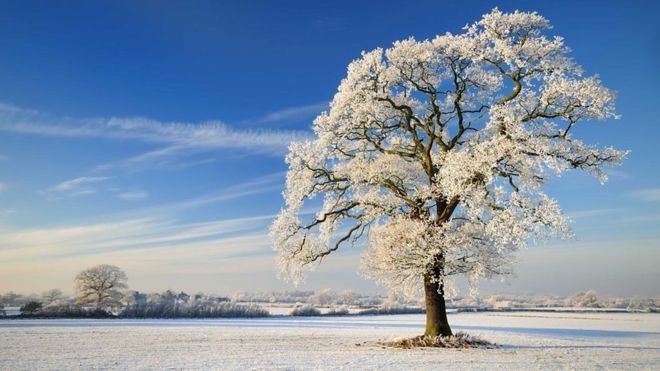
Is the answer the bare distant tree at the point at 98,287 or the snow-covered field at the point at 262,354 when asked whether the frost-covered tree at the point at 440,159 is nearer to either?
the snow-covered field at the point at 262,354

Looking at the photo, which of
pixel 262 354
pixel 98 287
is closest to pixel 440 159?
pixel 262 354

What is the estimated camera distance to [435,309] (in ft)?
83.9

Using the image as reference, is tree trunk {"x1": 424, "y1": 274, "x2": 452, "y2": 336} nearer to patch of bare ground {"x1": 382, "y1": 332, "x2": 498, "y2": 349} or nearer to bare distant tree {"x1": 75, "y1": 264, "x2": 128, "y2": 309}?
patch of bare ground {"x1": 382, "y1": 332, "x2": 498, "y2": 349}

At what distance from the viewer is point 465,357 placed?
19.7 m

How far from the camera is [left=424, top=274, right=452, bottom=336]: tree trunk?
2517 centimetres

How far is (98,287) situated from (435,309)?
192 ft

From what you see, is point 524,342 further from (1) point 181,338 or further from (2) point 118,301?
(2) point 118,301

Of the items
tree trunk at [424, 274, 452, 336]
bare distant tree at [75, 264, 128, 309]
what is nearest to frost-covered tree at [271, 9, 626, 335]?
tree trunk at [424, 274, 452, 336]

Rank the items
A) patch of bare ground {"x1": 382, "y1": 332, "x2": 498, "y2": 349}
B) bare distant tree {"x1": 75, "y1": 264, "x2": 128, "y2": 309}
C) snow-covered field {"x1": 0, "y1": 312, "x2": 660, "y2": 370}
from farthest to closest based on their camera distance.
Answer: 1. bare distant tree {"x1": 75, "y1": 264, "x2": 128, "y2": 309}
2. patch of bare ground {"x1": 382, "y1": 332, "x2": 498, "y2": 349}
3. snow-covered field {"x1": 0, "y1": 312, "x2": 660, "y2": 370}

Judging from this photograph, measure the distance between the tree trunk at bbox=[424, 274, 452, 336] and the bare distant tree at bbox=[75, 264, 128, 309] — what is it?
56.2m

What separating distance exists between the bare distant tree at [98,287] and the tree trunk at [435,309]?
5620 centimetres

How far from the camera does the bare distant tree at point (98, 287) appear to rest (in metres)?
67.9

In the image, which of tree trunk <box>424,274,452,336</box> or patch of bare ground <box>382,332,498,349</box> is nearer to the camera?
patch of bare ground <box>382,332,498,349</box>

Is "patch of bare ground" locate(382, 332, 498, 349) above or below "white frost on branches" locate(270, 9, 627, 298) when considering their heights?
below
